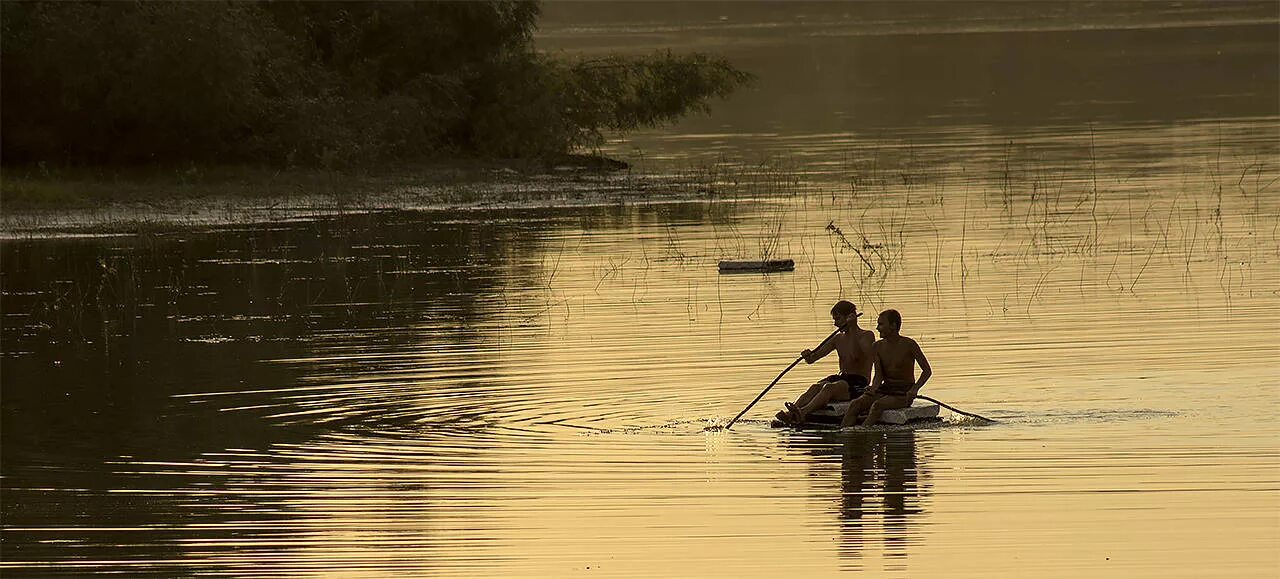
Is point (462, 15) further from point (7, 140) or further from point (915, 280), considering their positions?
point (915, 280)

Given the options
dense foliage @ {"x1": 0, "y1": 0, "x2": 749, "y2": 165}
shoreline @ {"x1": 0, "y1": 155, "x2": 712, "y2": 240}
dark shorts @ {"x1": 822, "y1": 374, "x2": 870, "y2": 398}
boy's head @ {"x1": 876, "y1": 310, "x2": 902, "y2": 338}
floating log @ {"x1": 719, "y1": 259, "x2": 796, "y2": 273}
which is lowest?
dark shorts @ {"x1": 822, "y1": 374, "x2": 870, "y2": 398}

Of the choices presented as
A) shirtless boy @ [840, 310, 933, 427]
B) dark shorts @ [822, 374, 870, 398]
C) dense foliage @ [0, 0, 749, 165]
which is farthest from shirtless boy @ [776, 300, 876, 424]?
dense foliage @ [0, 0, 749, 165]

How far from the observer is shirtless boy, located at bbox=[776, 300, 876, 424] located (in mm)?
16797

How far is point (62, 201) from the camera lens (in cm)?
3816

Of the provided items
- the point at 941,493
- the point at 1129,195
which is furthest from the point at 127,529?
the point at 1129,195

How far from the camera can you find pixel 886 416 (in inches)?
655

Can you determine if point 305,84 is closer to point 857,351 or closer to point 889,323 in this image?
point 857,351

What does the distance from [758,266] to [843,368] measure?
34.8 ft

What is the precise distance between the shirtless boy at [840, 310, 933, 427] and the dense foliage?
26964 mm

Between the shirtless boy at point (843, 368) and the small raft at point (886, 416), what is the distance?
55 millimetres

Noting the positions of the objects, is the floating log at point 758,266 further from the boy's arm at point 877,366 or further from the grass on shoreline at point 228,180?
the grass on shoreline at point 228,180

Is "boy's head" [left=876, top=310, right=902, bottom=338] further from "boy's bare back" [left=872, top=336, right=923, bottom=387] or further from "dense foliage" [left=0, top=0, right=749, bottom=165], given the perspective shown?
"dense foliage" [left=0, top=0, right=749, bottom=165]

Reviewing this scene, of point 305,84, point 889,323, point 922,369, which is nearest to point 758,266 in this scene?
point 889,323

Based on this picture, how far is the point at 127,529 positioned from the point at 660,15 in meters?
144
